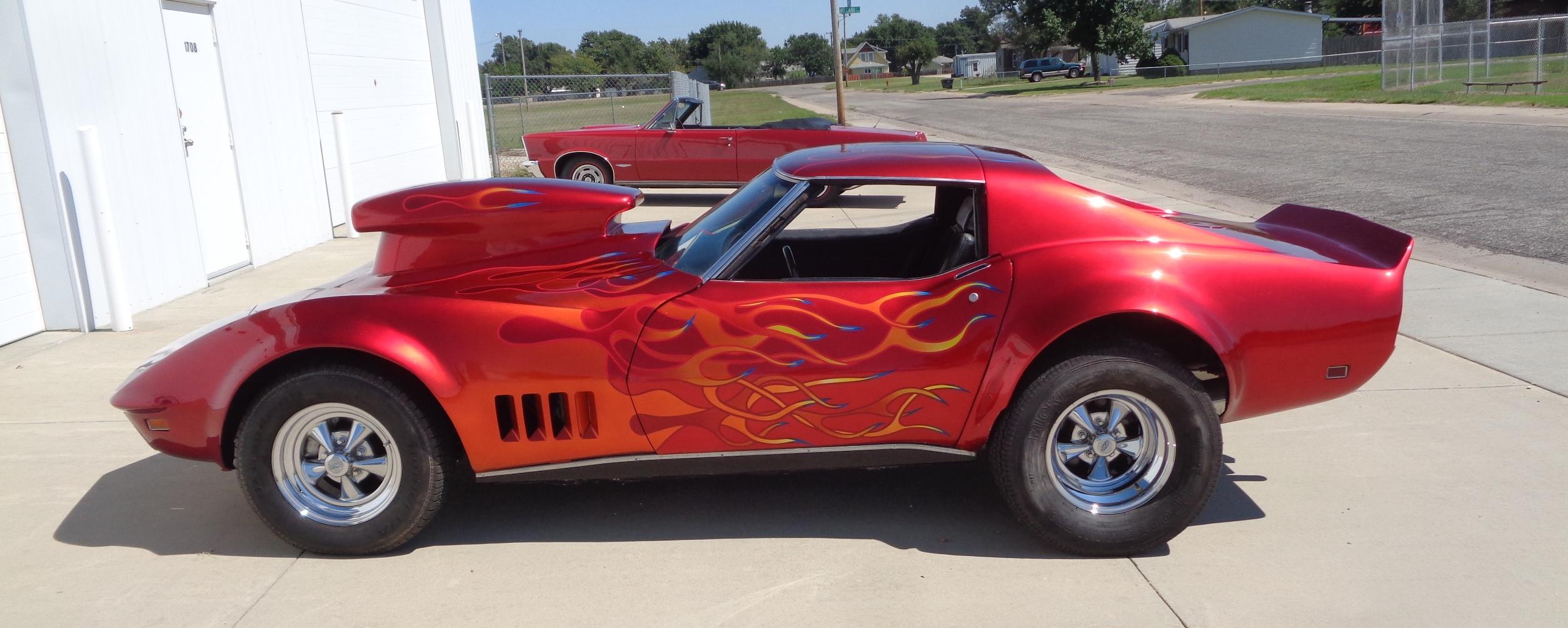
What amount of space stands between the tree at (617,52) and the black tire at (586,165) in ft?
102

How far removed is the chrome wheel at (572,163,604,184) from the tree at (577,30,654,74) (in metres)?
31.0

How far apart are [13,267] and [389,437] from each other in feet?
16.7

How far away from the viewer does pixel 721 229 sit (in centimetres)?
389

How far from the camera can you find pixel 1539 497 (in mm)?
3969

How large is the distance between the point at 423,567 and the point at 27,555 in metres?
1.47

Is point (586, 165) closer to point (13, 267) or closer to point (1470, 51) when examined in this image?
point (13, 267)

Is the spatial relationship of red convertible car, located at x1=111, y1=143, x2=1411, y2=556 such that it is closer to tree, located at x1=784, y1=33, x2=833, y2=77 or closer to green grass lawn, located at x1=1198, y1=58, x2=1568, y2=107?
green grass lawn, located at x1=1198, y1=58, x2=1568, y2=107

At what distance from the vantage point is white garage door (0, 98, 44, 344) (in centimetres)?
696

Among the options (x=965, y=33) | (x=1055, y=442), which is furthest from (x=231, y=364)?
(x=965, y=33)

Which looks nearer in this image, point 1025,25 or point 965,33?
point 1025,25

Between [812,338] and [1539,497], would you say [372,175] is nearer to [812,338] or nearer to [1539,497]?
[812,338]

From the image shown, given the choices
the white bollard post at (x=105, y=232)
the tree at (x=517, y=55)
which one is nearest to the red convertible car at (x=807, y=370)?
the white bollard post at (x=105, y=232)

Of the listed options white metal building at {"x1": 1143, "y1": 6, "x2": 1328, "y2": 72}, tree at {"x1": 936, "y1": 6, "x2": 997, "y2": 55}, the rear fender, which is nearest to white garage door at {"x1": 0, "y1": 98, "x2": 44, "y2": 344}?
the rear fender

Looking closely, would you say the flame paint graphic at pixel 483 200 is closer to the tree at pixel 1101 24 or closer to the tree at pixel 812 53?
the tree at pixel 1101 24
